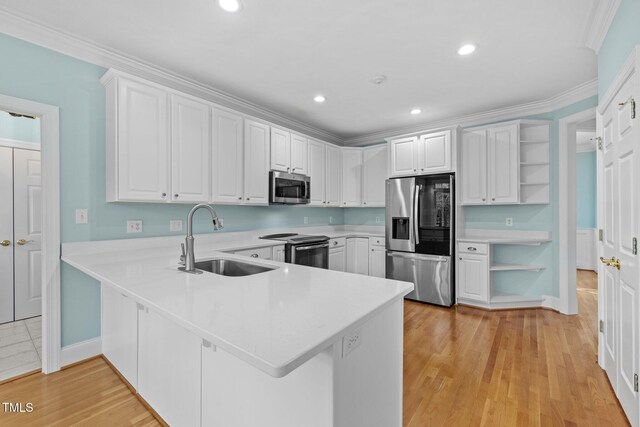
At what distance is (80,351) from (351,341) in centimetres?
257

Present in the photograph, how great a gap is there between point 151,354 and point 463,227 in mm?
3998

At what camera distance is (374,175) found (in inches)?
194

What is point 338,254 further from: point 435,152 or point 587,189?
point 587,189

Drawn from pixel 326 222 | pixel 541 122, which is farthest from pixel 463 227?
pixel 326 222

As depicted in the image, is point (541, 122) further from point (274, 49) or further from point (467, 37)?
point (274, 49)

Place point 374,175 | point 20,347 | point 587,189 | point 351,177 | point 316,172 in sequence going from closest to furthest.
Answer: point 20,347
point 316,172
point 374,175
point 351,177
point 587,189

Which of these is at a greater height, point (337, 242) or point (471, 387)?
point (337, 242)

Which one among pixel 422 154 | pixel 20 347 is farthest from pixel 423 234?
pixel 20 347

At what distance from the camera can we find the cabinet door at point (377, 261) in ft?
15.0

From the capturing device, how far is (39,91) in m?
2.23

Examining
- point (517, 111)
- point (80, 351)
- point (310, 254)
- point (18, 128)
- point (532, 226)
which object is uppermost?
point (517, 111)

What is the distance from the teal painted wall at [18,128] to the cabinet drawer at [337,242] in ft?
12.6

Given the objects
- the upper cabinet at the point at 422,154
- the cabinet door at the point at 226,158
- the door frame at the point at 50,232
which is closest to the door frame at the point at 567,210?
the upper cabinet at the point at 422,154

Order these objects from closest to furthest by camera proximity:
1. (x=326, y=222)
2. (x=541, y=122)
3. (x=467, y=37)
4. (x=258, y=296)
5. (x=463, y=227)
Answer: (x=258, y=296), (x=467, y=37), (x=541, y=122), (x=463, y=227), (x=326, y=222)
